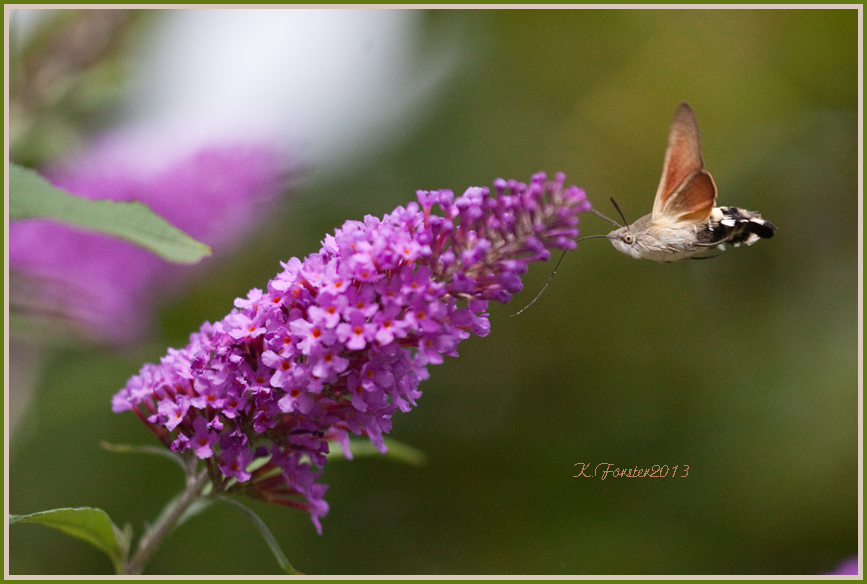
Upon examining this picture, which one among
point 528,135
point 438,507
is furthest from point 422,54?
point 438,507

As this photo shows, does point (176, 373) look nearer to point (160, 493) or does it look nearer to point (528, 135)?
point (160, 493)

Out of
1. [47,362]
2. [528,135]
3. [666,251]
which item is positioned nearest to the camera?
[666,251]

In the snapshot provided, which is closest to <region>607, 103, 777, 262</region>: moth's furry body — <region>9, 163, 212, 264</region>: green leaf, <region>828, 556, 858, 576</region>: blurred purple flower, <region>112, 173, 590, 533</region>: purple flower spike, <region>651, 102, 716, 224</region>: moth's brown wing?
<region>651, 102, 716, 224</region>: moth's brown wing

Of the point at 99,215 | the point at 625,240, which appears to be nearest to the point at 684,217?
the point at 625,240
